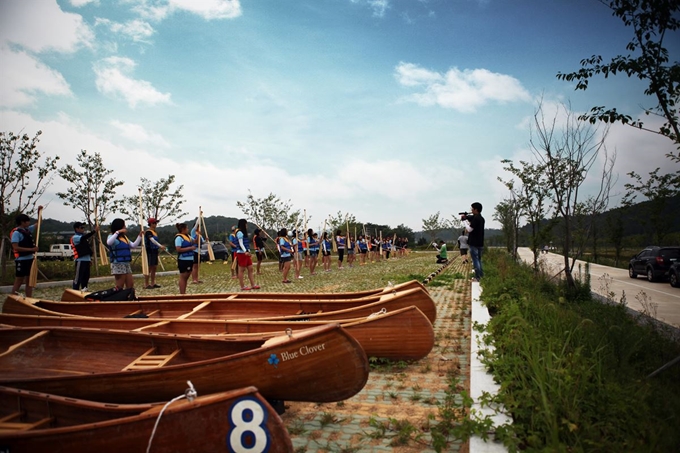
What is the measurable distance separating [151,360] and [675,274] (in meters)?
17.1

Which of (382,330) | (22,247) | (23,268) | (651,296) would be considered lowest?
(651,296)

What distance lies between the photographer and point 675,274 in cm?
1452

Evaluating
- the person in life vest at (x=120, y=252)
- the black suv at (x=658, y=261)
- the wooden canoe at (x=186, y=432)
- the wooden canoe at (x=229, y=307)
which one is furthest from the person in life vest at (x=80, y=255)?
the black suv at (x=658, y=261)

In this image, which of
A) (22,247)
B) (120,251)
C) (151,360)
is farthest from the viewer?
(22,247)

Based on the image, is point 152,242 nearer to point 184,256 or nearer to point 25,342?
point 184,256

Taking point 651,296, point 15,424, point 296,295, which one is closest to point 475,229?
point 296,295

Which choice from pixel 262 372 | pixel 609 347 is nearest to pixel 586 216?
pixel 609 347

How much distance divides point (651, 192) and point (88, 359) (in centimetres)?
2478

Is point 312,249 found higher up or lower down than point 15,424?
higher up

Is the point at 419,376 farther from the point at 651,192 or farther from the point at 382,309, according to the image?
the point at 651,192

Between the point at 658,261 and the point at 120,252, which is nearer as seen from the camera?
the point at 120,252

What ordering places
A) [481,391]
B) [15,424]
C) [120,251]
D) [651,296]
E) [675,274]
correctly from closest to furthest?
[15,424], [481,391], [120,251], [651,296], [675,274]

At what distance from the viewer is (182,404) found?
2.27m

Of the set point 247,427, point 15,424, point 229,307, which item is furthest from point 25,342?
point 247,427
